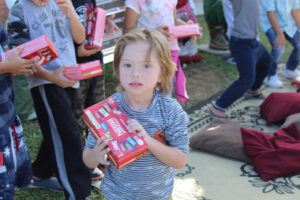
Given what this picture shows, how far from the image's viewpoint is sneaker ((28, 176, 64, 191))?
99.5 inches

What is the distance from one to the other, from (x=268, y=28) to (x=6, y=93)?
377 centimetres

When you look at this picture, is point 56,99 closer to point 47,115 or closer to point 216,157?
point 47,115

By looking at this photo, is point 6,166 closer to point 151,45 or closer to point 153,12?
point 151,45

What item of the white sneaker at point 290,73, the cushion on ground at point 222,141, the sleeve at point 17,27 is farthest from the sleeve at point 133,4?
the white sneaker at point 290,73

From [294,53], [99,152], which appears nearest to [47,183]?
[99,152]

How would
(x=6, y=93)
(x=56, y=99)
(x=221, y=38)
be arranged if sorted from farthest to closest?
(x=221, y=38), (x=56, y=99), (x=6, y=93)

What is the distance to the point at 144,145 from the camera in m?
1.28

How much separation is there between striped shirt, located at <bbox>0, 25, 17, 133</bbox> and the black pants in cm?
28

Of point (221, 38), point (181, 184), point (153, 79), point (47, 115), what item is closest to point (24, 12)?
point (47, 115)

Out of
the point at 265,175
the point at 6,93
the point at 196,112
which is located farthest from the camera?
the point at 196,112

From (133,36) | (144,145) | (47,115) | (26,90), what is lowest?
(26,90)

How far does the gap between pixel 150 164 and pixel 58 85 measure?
90 cm

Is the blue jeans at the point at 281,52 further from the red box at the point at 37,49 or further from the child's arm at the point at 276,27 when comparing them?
the red box at the point at 37,49

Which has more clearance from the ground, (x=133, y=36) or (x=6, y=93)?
(x=133, y=36)
